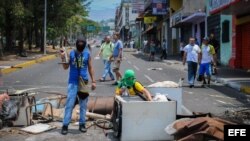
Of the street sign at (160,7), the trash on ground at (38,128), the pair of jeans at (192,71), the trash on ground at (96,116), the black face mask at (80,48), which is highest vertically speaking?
the street sign at (160,7)

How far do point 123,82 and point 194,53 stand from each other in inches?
334

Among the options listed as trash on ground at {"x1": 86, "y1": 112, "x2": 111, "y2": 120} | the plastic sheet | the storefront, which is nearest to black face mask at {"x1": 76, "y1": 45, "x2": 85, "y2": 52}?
trash on ground at {"x1": 86, "y1": 112, "x2": 111, "y2": 120}

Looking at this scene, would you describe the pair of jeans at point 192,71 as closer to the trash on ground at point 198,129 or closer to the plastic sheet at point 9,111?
the plastic sheet at point 9,111

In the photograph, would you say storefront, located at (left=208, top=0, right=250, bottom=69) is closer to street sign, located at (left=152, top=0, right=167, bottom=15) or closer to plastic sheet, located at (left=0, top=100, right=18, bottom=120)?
plastic sheet, located at (left=0, top=100, right=18, bottom=120)

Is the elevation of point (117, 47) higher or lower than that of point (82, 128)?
higher

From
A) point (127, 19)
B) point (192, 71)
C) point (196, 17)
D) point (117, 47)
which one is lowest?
point (192, 71)

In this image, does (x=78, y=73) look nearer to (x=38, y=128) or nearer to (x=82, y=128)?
(x=82, y=128)

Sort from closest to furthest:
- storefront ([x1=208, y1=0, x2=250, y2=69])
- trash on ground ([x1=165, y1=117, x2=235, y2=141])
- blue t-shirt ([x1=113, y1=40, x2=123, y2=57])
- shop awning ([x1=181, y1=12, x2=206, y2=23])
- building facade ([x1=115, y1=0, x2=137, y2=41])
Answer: trash on ground ([x1=165, y1=117, x2=235, y2=141]) < blue t-shirt ([x1=113, y1=40, x2=123, y2=57]) < storefront ([x1=208, y1=0, x2=250, y2=69]) < shop awning ([x1=181, y1=12, x2=206, y2=23]) < building facade ([x1=115, y1=0, x2=137, y2=41])

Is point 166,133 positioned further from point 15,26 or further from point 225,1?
point 15,26

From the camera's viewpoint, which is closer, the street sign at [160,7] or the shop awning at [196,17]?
the shop awning at [196,17]

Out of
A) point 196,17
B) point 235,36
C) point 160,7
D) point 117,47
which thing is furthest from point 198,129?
point 160,7

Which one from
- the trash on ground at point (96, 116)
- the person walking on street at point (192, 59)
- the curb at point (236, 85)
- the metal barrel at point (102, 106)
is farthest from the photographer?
the person walking on street at point (192, 59)

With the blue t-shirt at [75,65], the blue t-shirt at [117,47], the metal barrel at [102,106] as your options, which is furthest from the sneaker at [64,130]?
the blue t-shirt at [117,47]

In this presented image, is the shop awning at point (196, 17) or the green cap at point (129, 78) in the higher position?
the shop awning at point (196, 17)
